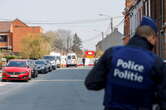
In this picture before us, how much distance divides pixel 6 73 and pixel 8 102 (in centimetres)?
1456

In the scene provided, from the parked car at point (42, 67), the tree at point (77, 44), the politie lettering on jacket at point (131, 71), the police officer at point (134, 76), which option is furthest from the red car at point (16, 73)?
the tree at point (77, 44)

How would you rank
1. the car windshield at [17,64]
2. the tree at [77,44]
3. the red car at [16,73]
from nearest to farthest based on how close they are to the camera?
1. the red car at [16,73]
2. the car windshield at [17,64]
3. the tree at [77,44]

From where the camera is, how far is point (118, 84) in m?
4.76

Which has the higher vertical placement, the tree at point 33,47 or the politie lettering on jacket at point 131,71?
the tree at point 33,47

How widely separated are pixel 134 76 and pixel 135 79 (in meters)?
0.03

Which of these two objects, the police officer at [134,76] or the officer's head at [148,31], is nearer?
the police officer at [134,76]

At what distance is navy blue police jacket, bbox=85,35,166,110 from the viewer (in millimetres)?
4703

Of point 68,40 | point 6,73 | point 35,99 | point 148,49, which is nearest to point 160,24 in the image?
point 6,73

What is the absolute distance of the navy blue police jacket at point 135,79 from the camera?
15.4 feet

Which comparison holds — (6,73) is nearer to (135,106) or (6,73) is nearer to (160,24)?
(160,24)

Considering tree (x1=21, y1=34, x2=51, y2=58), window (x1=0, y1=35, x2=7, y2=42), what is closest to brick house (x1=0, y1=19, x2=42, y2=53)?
window (x1=0, y1=35, x2=7, y2=42)

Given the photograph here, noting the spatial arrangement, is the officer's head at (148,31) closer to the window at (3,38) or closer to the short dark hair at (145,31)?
the short dark hair at (145,31)

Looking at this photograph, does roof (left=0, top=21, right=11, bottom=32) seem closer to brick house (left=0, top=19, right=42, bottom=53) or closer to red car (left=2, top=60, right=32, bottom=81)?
brick house (left=0, top=19, right=42, bottom=53)

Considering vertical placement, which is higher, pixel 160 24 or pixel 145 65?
pixel 160 24
